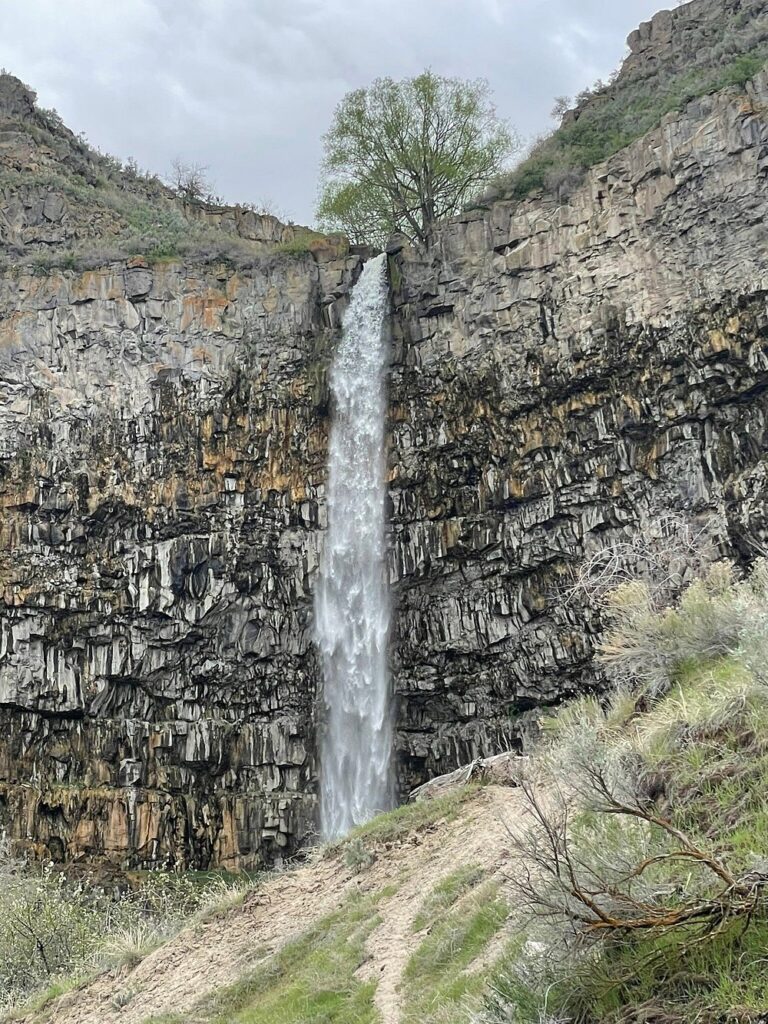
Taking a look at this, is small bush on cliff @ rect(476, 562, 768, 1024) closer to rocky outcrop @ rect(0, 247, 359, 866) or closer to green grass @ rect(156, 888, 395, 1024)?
A: green grass @ rect(156, 888, 395, 1024)

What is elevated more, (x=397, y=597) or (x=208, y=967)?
(x=397, y=597)

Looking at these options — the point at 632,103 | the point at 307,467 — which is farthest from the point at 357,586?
the point at 632,103

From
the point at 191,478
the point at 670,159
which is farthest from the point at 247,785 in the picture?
the point at 670,159

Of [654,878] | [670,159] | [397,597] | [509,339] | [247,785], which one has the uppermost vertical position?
[670,159]

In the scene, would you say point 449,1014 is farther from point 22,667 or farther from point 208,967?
point 22,667

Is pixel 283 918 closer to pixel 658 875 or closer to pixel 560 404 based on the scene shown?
pixel 658 875

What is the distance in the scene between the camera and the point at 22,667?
961 inches

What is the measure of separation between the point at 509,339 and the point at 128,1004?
1897 centimetres

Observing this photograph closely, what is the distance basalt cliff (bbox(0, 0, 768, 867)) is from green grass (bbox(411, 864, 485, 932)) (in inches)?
557

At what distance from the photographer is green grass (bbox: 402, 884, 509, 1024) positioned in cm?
657

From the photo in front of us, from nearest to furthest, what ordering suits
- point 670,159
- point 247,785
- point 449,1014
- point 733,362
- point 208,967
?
point 449,1014 → point 208,967 → point 733,362 → point 670,159 → point 247,785

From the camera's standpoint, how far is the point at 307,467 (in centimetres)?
2720

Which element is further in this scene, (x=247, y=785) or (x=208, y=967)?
(x=247, y=785)

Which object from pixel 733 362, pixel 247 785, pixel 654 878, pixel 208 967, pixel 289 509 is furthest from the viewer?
pixel 289 509
